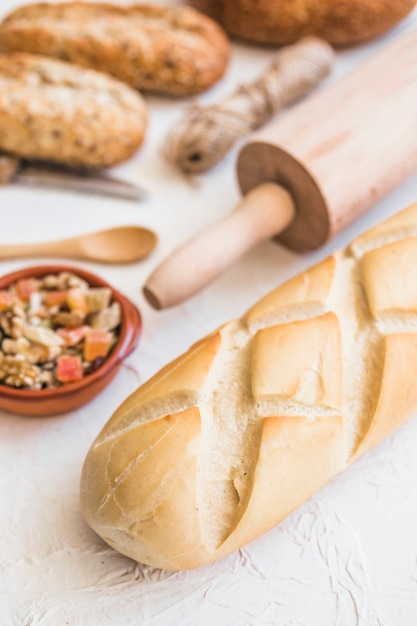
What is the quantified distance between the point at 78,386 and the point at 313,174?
55 cm

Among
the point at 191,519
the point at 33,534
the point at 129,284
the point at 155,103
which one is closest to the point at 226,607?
the point at 191,519

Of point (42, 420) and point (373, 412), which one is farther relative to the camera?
point (42, 420)

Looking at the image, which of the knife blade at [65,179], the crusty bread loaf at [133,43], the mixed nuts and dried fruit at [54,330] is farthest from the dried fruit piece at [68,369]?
the crusty bread loaf at [133,43]

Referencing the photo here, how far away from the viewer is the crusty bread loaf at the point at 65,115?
1467mm

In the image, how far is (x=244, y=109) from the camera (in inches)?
61.0

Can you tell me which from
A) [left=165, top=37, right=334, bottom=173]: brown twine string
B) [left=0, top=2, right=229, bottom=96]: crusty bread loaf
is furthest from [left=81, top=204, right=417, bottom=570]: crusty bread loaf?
[left=0, top=2, right=229, bottom=96]: crusty bread loaf

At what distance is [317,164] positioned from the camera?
1.24 m

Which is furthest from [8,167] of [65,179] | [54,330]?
[54,330]

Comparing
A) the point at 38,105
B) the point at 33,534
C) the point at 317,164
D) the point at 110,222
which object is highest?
the point at 317,164

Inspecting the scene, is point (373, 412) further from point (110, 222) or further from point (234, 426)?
point (110, 222)

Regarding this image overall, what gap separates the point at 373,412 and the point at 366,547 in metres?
0.20

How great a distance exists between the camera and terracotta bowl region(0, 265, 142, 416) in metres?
1.05

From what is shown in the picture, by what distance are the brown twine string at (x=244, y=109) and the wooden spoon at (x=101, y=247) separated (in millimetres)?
243

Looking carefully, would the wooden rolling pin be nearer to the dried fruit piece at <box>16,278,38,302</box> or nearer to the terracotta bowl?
the terracotta bowl
